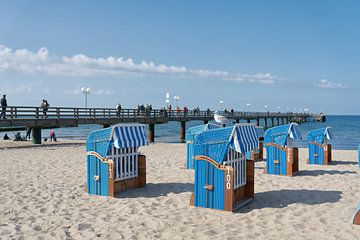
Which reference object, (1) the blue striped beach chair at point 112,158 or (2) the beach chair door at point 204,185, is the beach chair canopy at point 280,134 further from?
(2) the beach chair door at point 204,185

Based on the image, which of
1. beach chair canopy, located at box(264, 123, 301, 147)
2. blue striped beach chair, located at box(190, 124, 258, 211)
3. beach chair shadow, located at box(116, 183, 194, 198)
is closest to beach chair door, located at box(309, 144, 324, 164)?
beach chair canopy, located at box(264, 123, 301, 147)

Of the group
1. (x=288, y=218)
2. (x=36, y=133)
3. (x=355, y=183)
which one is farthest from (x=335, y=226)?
(x=36, y=133)

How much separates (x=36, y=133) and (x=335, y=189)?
17234mm

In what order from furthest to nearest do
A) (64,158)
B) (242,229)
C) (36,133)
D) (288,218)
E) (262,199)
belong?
(36,133) < (64,158) < (262,199) < (288,218) < (242,229)

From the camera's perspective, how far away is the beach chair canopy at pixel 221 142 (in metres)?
6.61

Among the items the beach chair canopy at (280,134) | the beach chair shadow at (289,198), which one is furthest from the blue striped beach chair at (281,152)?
the beach chair shadow at (289,198)

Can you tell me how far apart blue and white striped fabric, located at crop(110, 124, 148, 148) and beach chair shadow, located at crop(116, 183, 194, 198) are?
1.02m

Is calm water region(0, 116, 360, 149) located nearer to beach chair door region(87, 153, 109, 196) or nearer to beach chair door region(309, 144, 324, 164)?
beach chair door region(309, 144, 324, 164)

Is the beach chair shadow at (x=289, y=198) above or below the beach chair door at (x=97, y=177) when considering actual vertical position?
below

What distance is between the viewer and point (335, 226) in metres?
5.79

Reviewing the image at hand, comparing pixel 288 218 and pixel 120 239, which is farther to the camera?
pixel 288 218

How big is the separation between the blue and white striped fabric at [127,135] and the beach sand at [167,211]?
1063mm

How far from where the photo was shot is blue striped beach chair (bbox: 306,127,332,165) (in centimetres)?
1358

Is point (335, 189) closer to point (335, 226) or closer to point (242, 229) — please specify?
point (335, 226)
